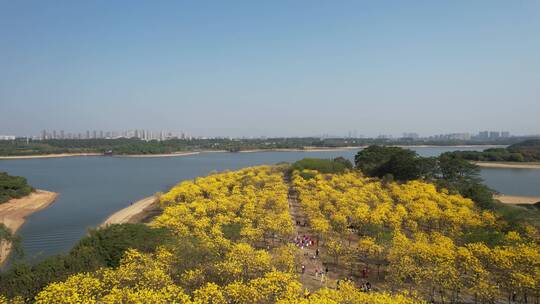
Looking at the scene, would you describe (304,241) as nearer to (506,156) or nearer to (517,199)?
(517,199)

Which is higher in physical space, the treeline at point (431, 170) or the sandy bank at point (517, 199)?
the treeline at point (431, 170)

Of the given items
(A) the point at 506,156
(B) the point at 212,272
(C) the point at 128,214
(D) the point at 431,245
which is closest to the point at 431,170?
(D) the point at 431,245

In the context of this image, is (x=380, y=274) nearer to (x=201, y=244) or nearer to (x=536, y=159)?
(x=201, y=244)

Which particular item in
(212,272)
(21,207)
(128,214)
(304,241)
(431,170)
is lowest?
(128,214)

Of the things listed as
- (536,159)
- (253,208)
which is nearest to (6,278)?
(253,208)

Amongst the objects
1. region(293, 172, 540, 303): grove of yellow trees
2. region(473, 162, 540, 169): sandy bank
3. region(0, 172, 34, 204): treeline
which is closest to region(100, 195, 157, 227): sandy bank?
region(0, 172, 34, 204): treeline

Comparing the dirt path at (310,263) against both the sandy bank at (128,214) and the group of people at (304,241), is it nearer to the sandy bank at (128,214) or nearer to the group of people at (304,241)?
the group of people at (304,241)

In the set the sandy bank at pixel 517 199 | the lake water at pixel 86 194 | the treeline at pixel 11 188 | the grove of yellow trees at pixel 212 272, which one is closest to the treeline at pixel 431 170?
the sandy bank at pixel 517 199
